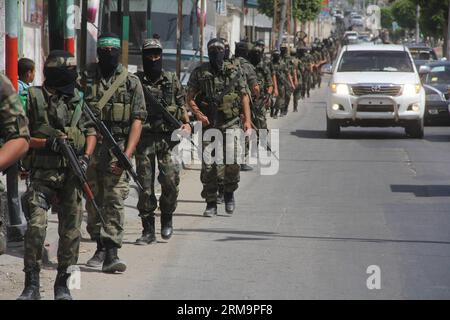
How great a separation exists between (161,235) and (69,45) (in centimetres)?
199

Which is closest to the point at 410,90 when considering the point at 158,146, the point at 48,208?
the point at 158,146

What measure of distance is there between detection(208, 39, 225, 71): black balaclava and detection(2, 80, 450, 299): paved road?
5.01 feet

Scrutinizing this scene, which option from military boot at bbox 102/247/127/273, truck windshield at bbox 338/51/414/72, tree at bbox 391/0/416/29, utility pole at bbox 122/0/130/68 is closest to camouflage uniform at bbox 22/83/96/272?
military boot at bbox 102/247/127/273

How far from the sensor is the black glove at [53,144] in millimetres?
7590

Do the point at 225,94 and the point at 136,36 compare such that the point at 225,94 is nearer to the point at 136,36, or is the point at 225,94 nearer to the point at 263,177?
the point at 263,177

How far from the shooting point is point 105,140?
29.2 ft

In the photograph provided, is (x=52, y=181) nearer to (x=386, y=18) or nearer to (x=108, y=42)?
(x=108, y=42)

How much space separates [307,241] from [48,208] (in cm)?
333

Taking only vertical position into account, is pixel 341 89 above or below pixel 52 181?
below

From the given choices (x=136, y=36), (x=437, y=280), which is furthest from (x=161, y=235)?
(x=136, y=36)

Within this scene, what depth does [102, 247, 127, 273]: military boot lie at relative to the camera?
8.81 m

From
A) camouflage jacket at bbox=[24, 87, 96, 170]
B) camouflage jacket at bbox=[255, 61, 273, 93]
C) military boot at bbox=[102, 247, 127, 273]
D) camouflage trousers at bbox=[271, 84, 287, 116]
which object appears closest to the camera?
camouflage jacket at bbox=[24, 87, 96, 170]

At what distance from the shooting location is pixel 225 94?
12109 millimetres

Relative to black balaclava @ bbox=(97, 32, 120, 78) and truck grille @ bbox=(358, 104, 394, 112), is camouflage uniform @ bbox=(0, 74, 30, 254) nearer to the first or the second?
black balaclava @ bbox=(97, 32, 120, 78)
